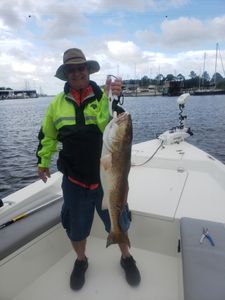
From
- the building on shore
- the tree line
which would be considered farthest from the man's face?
the building on shore

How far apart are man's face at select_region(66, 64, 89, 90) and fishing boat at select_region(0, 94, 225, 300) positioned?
1610 millimetres

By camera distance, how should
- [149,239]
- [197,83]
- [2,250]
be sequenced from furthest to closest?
1. [197,83]
2. [149,239]
3. [2,250]

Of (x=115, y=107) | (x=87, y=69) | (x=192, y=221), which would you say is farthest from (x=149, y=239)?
(x=87, y=69)

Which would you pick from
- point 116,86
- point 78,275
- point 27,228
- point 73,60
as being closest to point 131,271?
point 78,275

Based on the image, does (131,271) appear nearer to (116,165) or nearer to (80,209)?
(80,209)

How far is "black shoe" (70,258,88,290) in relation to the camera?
3.18 metres

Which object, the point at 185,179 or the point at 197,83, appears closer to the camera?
the point at 185,179

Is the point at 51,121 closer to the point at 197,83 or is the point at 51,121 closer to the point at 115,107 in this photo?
the point at 115,107

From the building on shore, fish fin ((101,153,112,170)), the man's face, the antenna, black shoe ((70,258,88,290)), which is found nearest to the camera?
fish fin ((101,153,112,170))

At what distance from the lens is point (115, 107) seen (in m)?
2.58

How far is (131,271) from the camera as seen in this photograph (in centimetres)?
323

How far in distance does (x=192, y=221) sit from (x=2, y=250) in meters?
1.98

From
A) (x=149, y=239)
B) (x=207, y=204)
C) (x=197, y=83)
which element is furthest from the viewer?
(x=197, y=83)

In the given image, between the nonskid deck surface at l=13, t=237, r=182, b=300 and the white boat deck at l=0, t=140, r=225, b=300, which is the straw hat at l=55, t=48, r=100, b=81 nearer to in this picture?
the white boat deck at l=0, t=140, r=225, b=300
